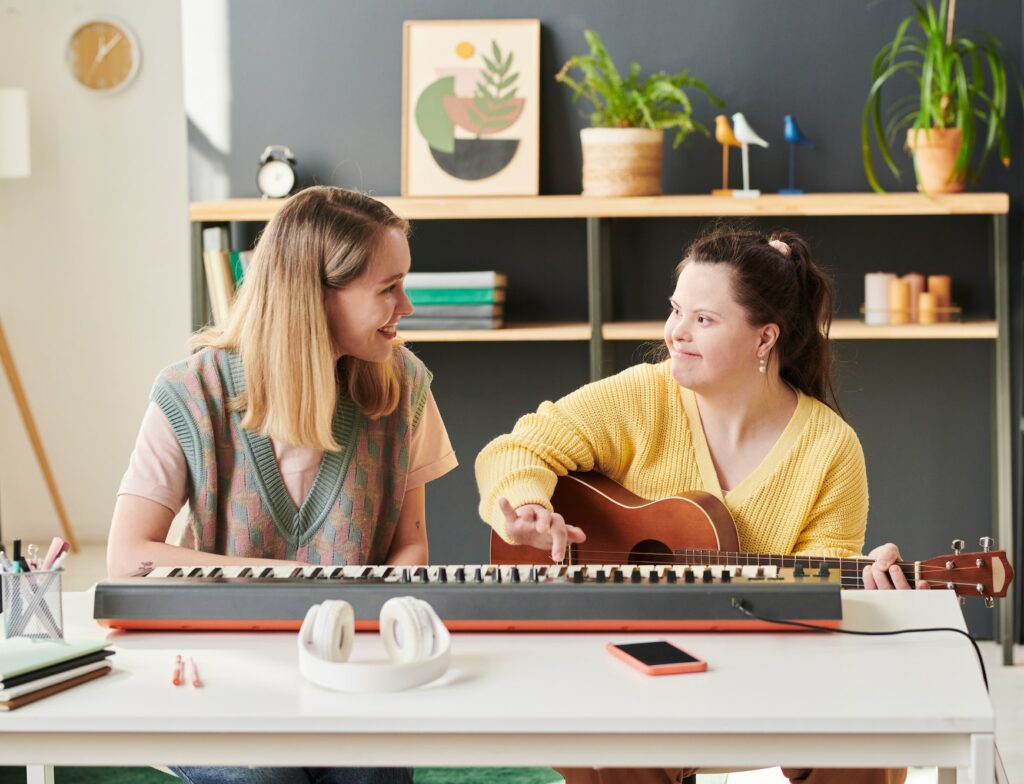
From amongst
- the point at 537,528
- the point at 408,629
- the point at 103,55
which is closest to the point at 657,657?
the point at 408,629

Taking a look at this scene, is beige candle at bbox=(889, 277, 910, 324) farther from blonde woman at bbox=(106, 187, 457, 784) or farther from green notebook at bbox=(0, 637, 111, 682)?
green notebook at bbox=(0, 637, 111, 682)

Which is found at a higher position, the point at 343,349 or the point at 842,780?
the point at 343,349

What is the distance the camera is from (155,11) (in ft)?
15.7

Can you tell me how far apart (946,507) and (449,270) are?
1589 millimetres

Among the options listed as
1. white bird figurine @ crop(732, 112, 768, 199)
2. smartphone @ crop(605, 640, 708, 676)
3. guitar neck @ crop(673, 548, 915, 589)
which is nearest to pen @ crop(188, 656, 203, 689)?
smartphone @ crop(605, 640, 708, 676)

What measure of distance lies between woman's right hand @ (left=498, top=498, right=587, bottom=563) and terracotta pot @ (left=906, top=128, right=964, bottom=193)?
1826mm

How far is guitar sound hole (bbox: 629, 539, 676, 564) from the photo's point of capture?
83.7 inches

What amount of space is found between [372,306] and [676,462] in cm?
63

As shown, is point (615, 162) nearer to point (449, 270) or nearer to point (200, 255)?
point (449, 270)

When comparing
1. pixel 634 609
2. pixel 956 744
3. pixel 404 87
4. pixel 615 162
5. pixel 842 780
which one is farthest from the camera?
pixel 404 87

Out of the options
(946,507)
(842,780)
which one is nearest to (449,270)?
(946,507)

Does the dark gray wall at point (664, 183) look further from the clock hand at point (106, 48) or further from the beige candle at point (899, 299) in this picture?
the clock hand at point (106, 48)

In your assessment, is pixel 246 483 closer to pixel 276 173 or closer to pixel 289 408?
pixel 289 408

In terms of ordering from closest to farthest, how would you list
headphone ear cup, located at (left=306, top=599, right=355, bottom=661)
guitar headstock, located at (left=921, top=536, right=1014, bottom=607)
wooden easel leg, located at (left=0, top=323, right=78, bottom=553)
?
headphone ear cup, located at (left=306, top=599, right=355, bottom=661) < guitar headstock, located at (left=921, top=536, right=1014, bottom=607) < wooden easel leg, located at (left=0, top=323, right=78, bottom=553)
